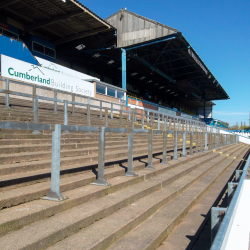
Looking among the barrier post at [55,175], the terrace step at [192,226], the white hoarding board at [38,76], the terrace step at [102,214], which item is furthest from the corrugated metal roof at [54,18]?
the terrace step at [192,226]

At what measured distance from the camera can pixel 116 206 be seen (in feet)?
11.1

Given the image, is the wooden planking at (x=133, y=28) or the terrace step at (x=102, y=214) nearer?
the terrace step at (x=102, y=214)

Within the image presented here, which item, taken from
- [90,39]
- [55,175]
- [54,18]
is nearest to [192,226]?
[55,175]

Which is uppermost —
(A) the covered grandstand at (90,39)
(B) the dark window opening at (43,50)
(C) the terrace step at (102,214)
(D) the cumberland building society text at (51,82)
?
(A) the covered grandstand at (90,39)

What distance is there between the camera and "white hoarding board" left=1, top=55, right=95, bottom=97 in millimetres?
11556

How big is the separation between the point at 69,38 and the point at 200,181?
22196 mm

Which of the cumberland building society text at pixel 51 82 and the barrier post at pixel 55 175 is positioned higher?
the cumberland building society text at pixel 51 82

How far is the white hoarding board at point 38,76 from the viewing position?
11556 millimetres

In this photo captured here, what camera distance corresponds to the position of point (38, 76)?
13.3 metres

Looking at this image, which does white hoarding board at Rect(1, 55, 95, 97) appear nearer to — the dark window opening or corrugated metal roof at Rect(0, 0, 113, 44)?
corrugated metal roof at Rect(0, 0, 113, 44)

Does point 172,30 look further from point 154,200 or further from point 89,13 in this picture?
point 154,200

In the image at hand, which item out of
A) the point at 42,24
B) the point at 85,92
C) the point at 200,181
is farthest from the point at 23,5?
the point at 200,181

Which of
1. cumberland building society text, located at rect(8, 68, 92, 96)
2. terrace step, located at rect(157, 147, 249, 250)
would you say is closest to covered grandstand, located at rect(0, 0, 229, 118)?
cumberland building society text, located at rect(8, 68, 92, 96)

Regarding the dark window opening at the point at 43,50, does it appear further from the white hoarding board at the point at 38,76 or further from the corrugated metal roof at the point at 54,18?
the white hoarding board at the point at 38,76
